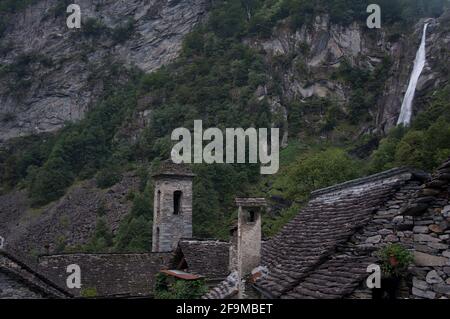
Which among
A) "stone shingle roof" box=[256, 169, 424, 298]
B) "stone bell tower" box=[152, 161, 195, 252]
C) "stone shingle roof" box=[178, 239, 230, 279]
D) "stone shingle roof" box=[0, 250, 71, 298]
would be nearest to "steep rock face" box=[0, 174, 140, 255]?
"stone bell tower" box=[152, 161, 195, 252]

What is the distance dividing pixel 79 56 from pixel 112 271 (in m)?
67.6

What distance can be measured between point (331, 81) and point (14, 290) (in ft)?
169

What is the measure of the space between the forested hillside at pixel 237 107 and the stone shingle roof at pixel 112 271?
50.1ft

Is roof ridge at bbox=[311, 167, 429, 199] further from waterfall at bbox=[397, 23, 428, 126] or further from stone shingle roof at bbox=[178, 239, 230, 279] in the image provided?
waterfall at bbox=[397, 23, 428, 126]

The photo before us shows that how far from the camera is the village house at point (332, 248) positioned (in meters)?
5.70

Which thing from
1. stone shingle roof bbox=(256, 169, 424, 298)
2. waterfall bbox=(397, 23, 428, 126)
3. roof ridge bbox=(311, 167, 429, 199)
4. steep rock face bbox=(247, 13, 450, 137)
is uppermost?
steep rock face bbox=(247, 13, 450, 137)

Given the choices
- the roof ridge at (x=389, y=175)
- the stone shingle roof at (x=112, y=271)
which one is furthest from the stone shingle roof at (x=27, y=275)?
the stone shingle roof at (x=112, y=271)

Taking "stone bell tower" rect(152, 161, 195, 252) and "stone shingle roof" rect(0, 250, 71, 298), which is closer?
"stone shingle roof" rect(0, 250, 71, 298)

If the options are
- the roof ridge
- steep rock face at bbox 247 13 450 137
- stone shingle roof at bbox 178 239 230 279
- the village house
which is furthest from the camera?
steep rock face at bbox 247 13 450 137

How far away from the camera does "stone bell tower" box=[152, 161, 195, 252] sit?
76.9ft

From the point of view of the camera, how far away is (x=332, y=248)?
793 centimetres

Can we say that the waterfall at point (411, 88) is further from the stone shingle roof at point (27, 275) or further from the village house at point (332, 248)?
the stone shingle roof at point (27, 275)

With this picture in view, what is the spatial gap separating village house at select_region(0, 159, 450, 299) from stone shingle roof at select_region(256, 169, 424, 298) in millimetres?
17

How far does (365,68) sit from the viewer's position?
57.6 m
